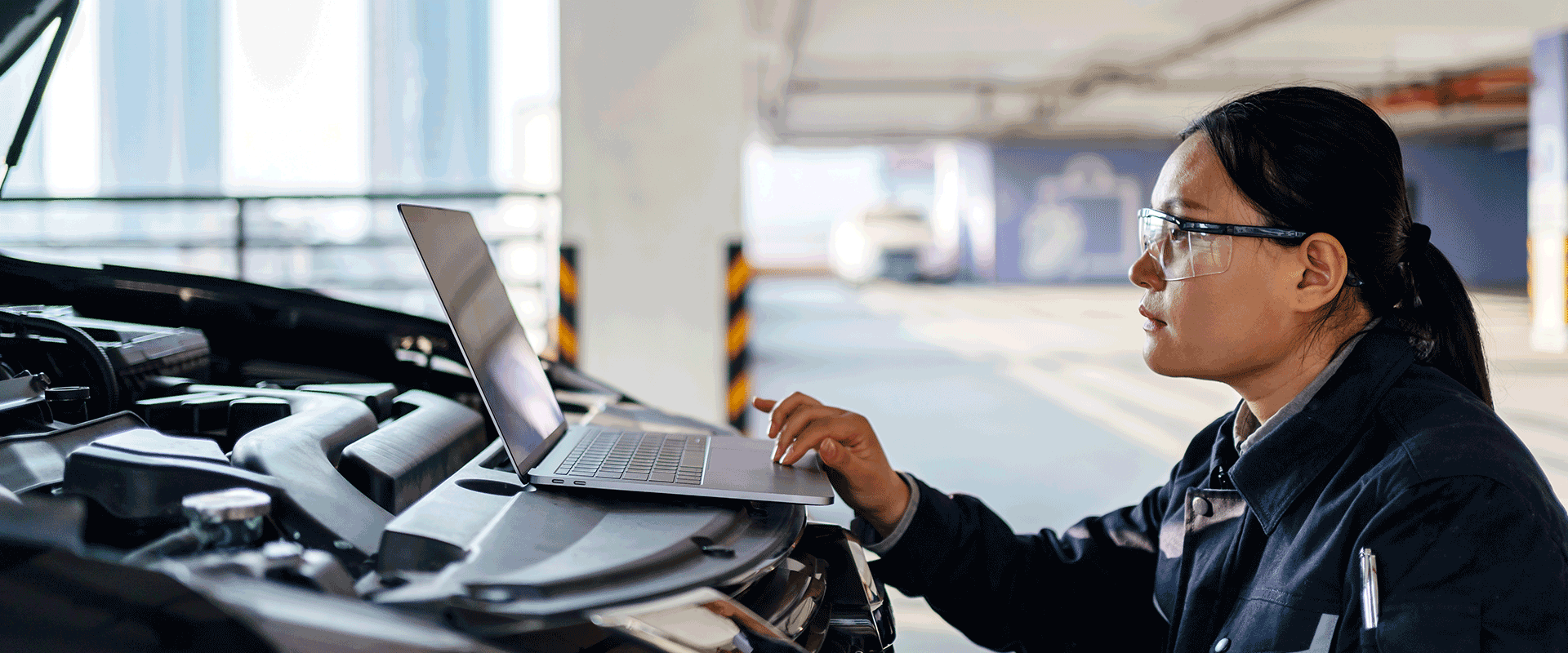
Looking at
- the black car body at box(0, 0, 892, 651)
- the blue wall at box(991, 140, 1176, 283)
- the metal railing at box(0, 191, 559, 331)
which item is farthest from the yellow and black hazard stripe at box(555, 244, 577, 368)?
the blue wall at box(991, 140, 1176, 283)

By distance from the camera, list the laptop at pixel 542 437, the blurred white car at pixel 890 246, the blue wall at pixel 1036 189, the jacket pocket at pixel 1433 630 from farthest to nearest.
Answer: the blue wall at pixel 1036 189
the blurred white car at pixel 890 246
the laptop at pixel 542 437
the jacket pocket at pixel 1433 630

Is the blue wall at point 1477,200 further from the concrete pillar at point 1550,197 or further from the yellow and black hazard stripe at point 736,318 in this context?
the yellow and black hazard stripe at point 736,318

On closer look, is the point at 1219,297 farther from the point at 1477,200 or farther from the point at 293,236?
the point at 1477,200

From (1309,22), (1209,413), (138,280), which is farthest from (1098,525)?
(1309,22)

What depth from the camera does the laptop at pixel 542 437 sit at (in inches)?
35.1

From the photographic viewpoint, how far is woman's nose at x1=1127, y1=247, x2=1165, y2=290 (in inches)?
40.4

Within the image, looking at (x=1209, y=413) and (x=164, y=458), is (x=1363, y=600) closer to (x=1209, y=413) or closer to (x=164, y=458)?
(x=164, y=458)

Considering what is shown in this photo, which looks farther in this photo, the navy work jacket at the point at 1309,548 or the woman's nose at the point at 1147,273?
the woman's nose at the point at 1147,273

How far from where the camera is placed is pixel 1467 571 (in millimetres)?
742

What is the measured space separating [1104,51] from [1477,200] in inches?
428

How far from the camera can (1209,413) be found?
497cm

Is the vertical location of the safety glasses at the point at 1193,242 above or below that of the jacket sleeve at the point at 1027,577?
above

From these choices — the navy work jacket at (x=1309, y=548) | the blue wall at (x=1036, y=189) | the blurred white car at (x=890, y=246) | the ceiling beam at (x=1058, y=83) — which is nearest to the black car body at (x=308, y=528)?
the navy work jacket at (x=1309, y=548)

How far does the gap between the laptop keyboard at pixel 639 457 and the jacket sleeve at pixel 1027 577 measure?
274mm
